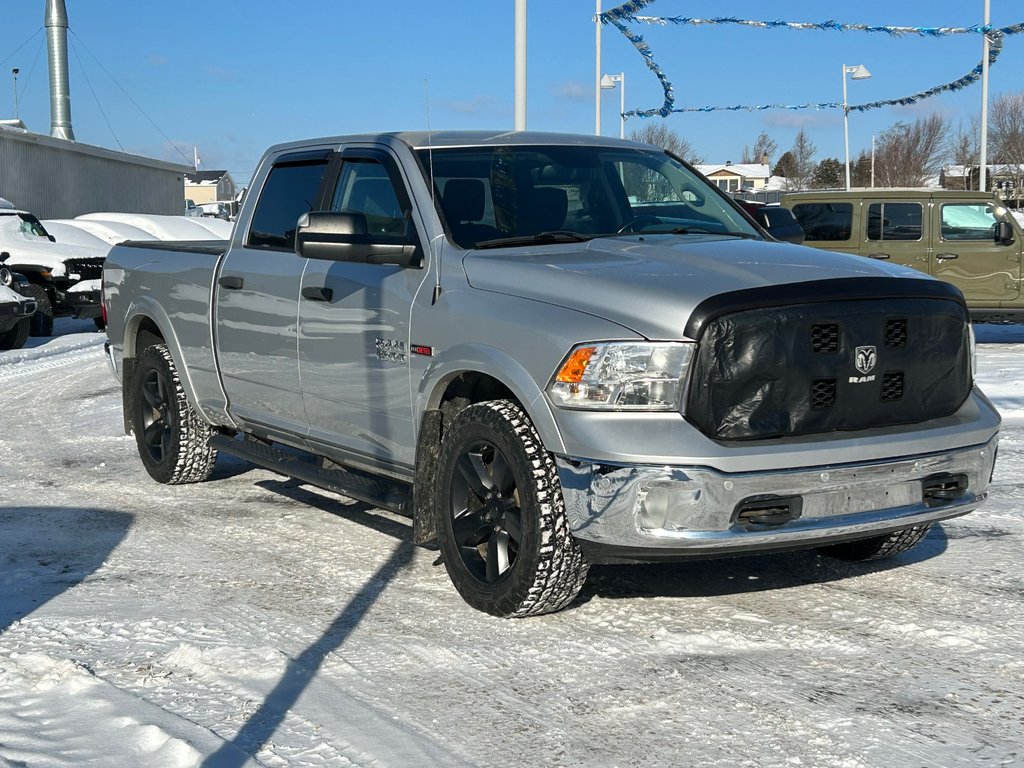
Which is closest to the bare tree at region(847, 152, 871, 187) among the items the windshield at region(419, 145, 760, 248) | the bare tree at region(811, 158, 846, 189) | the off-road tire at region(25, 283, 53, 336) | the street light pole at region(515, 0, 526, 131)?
Answer: the bare tree at region(811, 158, 846, 189)

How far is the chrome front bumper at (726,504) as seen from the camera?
4.33m

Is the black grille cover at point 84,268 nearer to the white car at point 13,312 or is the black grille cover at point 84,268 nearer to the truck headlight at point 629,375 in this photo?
the white car at point 13,312

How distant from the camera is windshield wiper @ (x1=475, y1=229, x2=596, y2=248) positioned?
5.36m

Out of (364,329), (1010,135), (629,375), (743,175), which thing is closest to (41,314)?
(364,329)

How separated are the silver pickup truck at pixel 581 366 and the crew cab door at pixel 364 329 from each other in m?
0.01

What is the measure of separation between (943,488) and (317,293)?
2818mm

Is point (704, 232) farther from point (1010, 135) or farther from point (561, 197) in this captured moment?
point (1010, 135)

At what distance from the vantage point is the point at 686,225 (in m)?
5.89

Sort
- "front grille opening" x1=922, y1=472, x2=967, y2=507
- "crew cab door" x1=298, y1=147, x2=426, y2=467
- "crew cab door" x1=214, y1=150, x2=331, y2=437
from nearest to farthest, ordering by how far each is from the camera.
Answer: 1. "front grille opening" x1=922, y1=472, x2=967, y2=507
2. "crew cab door" x1=298, y1=147, x2=426, y2=467
3. "crew cab door" x1=214, y1=150, x2=331, y2=437

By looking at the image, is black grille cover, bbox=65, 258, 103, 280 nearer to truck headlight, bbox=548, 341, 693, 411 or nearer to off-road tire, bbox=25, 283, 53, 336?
off-road tire, bbox=25, 283, 53, 336

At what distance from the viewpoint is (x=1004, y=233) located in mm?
15422

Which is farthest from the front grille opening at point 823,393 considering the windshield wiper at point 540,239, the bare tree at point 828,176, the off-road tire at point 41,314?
the bare tree at point 828,176

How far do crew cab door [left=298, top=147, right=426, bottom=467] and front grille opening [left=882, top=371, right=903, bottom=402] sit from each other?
73.9 inches

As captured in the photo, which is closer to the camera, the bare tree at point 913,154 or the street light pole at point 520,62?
the street light pole at point 520,62
